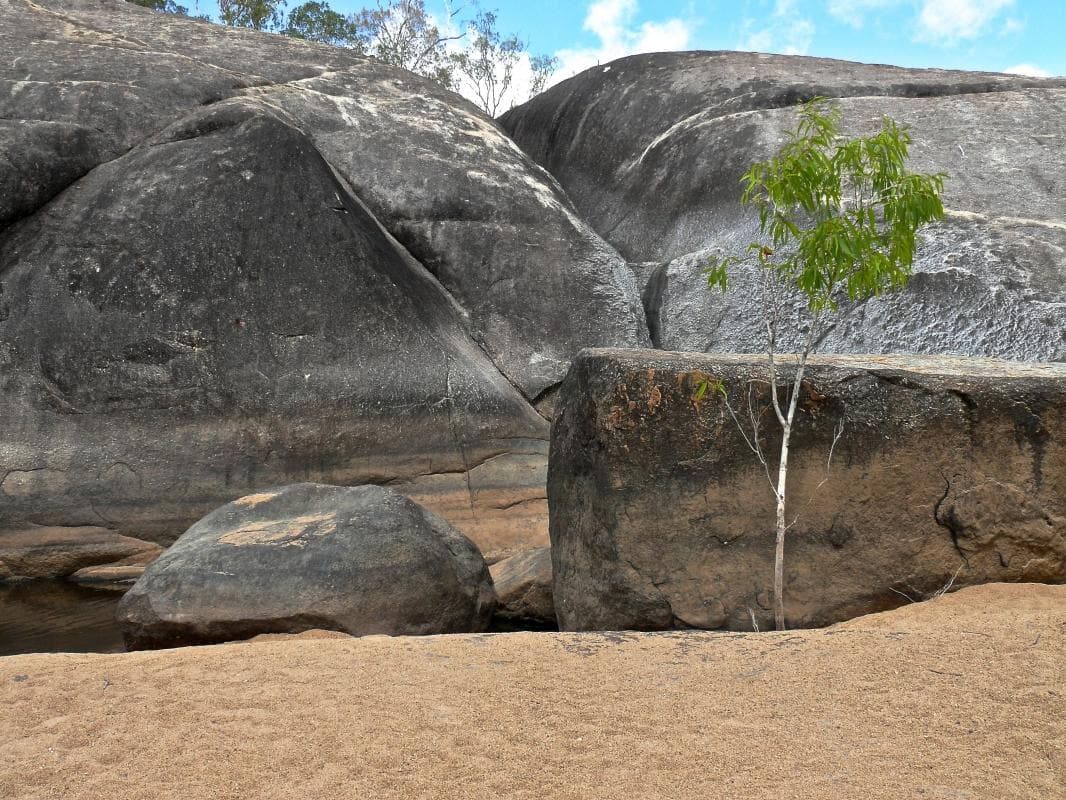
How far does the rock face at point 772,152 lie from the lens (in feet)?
29.1

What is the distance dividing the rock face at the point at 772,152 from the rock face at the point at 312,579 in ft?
13.1

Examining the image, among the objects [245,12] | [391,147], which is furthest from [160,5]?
[391,147]

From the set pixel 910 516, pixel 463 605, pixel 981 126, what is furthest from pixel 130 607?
pixel 981 126

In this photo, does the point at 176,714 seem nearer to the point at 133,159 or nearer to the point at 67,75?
the point at 133,159

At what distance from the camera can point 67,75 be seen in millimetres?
9680

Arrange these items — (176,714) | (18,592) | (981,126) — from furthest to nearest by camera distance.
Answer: (981,126) → (18,592) → (176,714)

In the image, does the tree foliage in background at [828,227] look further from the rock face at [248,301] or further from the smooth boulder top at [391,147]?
the smooth boulder top at [391,147]

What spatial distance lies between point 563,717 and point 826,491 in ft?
6.95

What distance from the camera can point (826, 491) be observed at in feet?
17.4

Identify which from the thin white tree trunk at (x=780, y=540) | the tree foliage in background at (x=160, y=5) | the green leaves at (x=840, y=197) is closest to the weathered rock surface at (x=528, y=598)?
the thin white tree trunk at (x=780, y=540)

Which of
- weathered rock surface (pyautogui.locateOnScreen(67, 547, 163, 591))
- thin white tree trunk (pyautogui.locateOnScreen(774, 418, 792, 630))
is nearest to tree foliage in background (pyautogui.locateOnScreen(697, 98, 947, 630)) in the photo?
thin white tree trunk (pyautogui.locateOnScreen(774, 418, 792, 630))

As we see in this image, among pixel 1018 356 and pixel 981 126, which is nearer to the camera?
pixel 1018 356

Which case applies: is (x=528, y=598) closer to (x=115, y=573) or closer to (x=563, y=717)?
(x=563, y=717)

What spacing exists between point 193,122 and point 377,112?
6.51 feet
